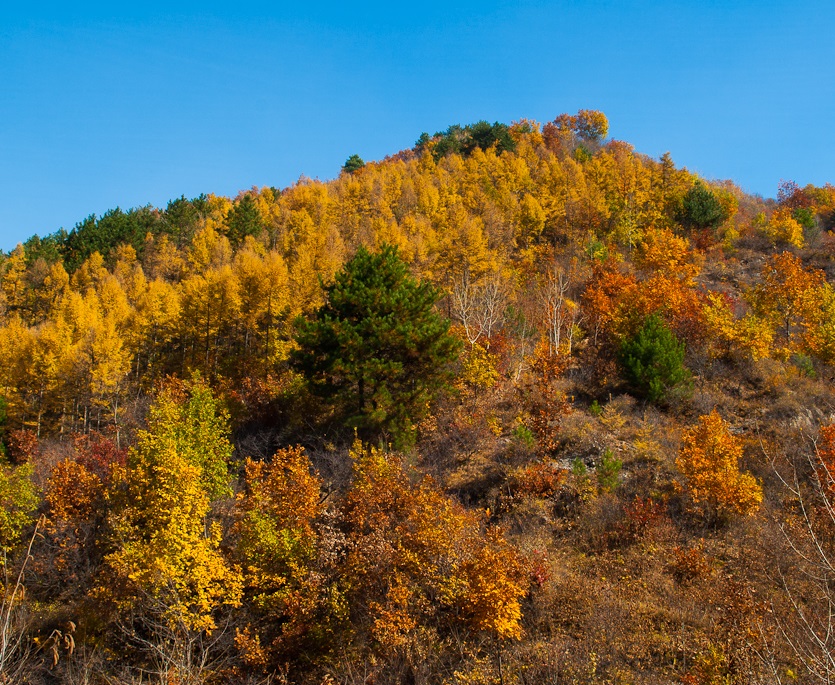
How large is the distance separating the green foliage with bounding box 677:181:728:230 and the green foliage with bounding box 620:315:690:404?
2581 centimetres

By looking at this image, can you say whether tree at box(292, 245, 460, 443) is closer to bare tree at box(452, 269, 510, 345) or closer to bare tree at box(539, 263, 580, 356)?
bare tree at box(452, 269, 510, 345)

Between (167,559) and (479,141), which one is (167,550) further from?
(479,141)

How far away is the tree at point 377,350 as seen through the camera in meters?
19.5

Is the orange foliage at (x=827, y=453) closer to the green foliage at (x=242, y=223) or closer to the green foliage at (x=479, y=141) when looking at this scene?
the green foliage at (x=242, y=223)

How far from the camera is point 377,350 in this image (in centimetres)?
2022

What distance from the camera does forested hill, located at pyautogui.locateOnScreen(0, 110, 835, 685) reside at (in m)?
12.0

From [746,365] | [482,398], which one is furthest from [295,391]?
[746,365]

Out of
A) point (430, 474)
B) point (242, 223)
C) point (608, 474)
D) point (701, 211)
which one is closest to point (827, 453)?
point (608, 474)

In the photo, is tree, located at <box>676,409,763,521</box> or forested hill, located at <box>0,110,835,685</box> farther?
tree, located at <box>676,409,763,521</box>

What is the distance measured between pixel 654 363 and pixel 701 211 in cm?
2772

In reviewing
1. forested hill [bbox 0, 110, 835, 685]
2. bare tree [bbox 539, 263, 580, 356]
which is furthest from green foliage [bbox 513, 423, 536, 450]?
bare tree [bbox 539, 263, 580, 356]

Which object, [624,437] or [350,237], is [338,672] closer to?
[624,437]

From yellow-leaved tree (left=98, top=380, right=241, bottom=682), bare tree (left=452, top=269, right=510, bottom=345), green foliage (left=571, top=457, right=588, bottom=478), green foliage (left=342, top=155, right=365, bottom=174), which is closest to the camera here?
yellow-leaved tree (left=98, top=380, right=241, bottom=682)

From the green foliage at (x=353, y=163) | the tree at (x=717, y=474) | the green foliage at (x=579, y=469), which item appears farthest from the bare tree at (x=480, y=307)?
the green foliage at (x=353, y=163)
